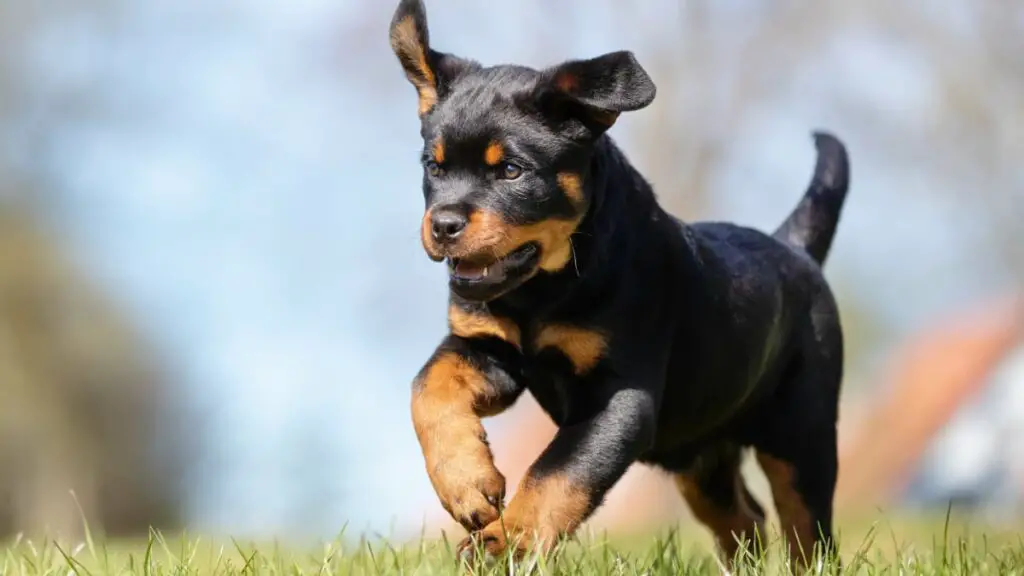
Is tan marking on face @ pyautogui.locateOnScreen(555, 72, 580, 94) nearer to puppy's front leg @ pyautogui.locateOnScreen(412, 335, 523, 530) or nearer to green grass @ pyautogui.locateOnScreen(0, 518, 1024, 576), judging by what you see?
puppy's front leg @ pyautogui.locateOnScreen(412, 335, 523, 530)

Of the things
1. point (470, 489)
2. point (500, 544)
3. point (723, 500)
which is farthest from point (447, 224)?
point (723, 500)

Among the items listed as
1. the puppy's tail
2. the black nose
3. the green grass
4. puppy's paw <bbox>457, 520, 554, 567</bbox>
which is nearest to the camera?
puppy's paw <bbox>457, 520, 554, 567</bbox>

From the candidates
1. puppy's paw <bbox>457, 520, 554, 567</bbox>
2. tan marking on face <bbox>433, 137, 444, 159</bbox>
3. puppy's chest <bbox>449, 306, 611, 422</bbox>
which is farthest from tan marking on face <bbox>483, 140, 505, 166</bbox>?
puppy's paw <bbox>457, 520, 554, 567</bbox>

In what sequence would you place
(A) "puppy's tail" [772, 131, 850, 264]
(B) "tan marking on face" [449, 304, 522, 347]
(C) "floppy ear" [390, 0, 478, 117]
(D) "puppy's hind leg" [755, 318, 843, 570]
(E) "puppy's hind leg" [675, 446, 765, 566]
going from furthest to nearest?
(A) "puppy's tail" [772, 131, 850, 264] → (E) "puppy's hind leg" [675, 446, 765, 566] → (D) "puppy's hind leg" [755, 318, 843, 570] → (C) "floppy ear" [390, 0, 478, 117] → (B) "tan marking on face" [449, 304, 522, 347]

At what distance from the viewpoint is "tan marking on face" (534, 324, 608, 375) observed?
132 inches

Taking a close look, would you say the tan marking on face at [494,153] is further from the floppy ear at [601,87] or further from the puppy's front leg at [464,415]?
the puppy's front leg at [464,415]

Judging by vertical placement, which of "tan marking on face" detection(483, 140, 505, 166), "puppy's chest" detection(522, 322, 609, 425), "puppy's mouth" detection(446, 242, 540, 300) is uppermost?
"tan marking on face" detection(483, 140, 505, 166)

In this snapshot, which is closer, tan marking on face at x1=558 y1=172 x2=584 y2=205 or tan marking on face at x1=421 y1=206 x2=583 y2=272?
tan marking on face at x1=421 y1=206 x2=583 y2=272

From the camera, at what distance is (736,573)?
343 cm

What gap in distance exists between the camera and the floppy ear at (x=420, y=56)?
3.62m

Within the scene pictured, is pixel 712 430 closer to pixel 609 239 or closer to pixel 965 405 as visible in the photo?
pixel 609 239

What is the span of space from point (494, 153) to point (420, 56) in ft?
1.58

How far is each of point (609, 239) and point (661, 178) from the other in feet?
24.0

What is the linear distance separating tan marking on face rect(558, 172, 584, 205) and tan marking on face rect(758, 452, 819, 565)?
1.45 meters
